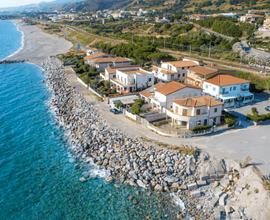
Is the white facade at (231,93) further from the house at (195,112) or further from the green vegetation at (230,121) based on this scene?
the house at (195,112)

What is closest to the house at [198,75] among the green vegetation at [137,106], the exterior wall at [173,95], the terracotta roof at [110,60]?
the exterior wall at [173,95]

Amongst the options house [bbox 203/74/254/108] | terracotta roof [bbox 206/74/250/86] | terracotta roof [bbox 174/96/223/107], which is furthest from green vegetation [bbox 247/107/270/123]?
terracotta roof [bbox 206/74/250/86]

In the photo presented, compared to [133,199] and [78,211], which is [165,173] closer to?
[133,199]

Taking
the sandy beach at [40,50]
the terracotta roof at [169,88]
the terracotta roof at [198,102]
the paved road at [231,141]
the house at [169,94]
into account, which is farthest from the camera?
the sandy beach at [40,50]

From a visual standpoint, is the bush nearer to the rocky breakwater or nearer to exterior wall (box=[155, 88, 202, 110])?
the rocky breakwater

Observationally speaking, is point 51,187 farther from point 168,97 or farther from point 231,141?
point 231,141

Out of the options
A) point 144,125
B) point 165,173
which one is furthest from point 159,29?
point 165,173
